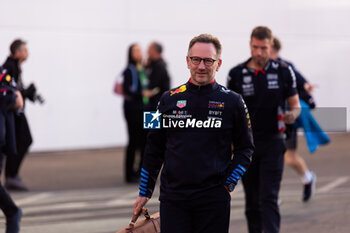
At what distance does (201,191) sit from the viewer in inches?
170

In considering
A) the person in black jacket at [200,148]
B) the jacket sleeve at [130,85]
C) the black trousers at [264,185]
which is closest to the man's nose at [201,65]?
the person in black jacket at [200,148]

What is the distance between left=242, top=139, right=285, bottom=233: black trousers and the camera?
249 inches

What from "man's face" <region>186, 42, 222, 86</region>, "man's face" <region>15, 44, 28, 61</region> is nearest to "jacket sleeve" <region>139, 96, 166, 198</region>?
"man's face" <region>186, 42, 222, 86</region>

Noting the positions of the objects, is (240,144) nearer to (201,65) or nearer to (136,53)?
(201,65)

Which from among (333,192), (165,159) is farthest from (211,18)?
(165,159)

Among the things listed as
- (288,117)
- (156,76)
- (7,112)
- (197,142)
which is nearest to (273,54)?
(288,117)

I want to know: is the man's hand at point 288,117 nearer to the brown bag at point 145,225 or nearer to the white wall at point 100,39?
the brown bag at point 145,225

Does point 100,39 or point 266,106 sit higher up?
point 266,106

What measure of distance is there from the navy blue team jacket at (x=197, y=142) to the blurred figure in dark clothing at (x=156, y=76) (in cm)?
665

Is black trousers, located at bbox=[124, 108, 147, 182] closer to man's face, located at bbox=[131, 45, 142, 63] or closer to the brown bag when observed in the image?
man's face, located at bbox=[131, 45, 142, 63]

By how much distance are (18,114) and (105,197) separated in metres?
1.77

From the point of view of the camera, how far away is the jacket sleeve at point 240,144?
14.5 feet

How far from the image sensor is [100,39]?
50.8 feet

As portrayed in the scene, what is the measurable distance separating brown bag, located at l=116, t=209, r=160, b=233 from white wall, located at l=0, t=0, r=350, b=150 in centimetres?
990
